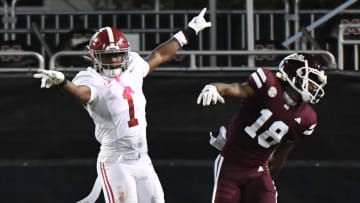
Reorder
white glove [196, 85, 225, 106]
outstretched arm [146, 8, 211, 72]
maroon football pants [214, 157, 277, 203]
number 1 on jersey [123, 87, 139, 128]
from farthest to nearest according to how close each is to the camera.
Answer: outstretched arm [146, 8, 211, 72] < maroon football pants [214, 157, 277, 203] < number 1 on jersey [123, 87, 139, 128] < white glove [196, 85, 225, 106]

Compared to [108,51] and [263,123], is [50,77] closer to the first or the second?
[108,51]

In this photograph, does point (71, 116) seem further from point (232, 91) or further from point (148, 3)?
point (148, 3)

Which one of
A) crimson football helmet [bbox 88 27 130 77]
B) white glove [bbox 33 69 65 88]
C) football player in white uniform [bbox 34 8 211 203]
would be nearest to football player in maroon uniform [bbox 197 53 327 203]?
football player in white uniform [bbox 34 8 211 203]

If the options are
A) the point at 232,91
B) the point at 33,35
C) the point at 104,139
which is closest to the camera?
the point at 232,91

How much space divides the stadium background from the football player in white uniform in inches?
74.8

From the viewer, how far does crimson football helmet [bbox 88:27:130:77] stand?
7105mm

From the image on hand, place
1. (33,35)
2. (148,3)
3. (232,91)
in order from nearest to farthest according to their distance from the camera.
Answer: (232,91) → (33,35) → (148,3)

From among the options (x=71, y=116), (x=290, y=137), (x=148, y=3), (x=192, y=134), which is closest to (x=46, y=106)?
(x=71, y=116)

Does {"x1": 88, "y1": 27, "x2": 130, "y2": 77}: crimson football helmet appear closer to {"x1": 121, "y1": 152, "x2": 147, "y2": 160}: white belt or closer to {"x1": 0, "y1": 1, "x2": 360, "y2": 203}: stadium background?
{"x1": 121, "y1": 152, "x2": 147, "y2": 160}: white belt

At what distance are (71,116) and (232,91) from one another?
9.13ft

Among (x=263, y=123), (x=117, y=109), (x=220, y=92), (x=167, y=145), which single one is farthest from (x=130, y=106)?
(x=167, y=145)

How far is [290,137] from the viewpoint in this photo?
7.32 meters

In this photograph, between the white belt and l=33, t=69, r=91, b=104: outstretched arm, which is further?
the white belt

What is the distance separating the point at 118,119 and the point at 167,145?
211 centimetres
